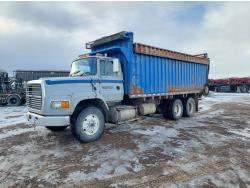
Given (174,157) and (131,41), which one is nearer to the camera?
(174,157)

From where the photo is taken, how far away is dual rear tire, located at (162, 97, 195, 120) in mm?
10775

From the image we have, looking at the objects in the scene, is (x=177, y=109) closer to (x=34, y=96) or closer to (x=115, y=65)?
(x=115, y=65)

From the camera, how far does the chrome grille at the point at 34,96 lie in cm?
630

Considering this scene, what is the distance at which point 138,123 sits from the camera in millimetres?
9922

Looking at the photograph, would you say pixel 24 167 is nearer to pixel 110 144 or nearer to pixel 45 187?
pixel 45 187

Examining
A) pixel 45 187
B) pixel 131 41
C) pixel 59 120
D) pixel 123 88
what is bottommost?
pixel 45 187

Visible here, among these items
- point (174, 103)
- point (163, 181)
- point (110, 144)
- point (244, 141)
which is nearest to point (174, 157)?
point (163, 181)

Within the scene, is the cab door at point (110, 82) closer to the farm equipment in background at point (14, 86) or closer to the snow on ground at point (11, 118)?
the snow on ground at point (11, 118)

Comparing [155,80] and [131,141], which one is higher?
[155,80]

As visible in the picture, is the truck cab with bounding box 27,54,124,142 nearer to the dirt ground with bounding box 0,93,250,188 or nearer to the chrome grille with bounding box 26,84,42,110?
the chrome grille with bounding box 26,84,42,110

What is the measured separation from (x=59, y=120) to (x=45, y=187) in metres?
2.32

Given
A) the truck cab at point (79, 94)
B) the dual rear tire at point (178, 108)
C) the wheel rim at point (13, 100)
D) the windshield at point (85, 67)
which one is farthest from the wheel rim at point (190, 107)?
the wheel rim at point (13, 100)

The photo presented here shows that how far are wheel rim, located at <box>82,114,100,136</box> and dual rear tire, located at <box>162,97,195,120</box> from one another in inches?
190

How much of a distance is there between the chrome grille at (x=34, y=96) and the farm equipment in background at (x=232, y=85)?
3779 cm
